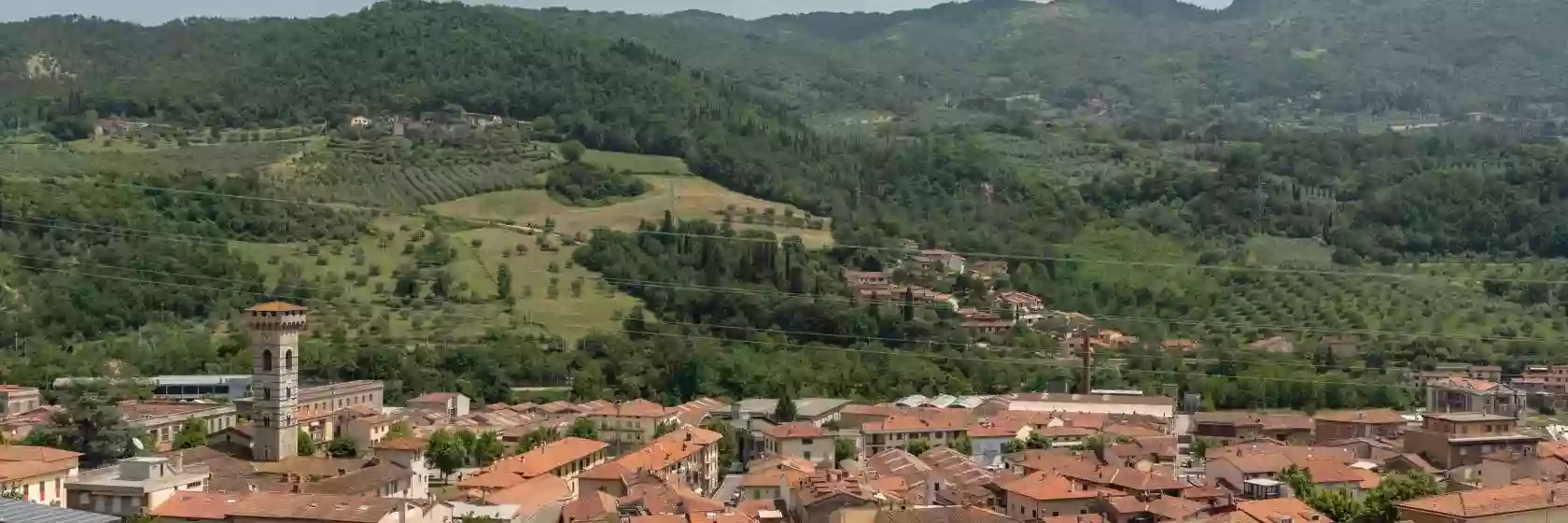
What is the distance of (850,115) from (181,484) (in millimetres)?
107335

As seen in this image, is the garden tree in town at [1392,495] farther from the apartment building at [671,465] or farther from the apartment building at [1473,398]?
the apartment building at [1473,398]

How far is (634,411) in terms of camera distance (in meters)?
42.8

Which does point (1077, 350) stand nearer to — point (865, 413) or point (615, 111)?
point (865, 413)

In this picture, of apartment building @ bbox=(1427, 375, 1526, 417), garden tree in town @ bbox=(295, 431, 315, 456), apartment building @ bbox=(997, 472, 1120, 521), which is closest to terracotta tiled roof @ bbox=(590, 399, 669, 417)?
garden tree in town @ bbox=(295, 431, 315, 456)

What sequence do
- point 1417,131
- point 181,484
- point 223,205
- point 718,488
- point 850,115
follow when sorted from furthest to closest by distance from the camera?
point 850,115
point 1417,131
point 223,205
point 718,488
point 181,484

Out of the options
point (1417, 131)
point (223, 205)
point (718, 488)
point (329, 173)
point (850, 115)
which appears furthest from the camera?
point (850, 115)

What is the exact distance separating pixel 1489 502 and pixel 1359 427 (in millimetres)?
13016

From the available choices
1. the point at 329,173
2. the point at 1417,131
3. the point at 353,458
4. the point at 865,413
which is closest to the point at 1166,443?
the point at 865,413

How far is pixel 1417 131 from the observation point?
12062cm

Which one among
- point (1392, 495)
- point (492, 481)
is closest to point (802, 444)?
point (492, 481)

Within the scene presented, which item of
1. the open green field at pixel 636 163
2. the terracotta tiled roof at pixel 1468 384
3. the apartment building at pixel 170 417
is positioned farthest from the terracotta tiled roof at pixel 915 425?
the open green field at pixel 636 163

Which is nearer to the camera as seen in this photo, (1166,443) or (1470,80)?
(1166,443)

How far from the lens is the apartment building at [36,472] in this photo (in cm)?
2843

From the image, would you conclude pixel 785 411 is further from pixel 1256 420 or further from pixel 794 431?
pixel 1256 420
